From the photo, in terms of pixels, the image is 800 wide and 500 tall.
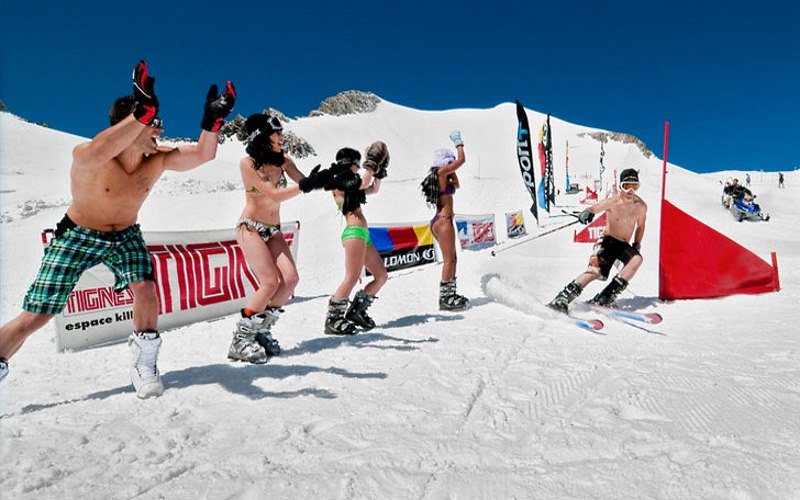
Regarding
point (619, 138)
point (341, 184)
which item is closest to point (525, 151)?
point (341, 184)

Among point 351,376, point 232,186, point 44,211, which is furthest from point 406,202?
point 351,376

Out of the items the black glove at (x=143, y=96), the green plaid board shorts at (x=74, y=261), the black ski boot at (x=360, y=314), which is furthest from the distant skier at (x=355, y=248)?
the black glove at (x=143, y=96)

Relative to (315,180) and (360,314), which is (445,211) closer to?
(360,314)

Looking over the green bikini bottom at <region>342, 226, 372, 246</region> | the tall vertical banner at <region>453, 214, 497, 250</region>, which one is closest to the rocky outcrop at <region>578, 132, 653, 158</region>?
the tall vertical banner at <region>453, 214, 497, 250</region>

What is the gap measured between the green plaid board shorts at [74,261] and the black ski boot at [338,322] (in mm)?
1781

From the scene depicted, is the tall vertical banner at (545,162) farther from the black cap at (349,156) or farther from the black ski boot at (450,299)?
the black cap at (349,156)

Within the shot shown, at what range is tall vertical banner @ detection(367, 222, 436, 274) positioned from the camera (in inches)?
366

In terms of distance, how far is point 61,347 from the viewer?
390 cm

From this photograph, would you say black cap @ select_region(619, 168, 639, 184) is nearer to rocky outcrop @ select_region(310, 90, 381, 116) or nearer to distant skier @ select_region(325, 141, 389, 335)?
distant skier @ select_region(325, 141, 389, 335)

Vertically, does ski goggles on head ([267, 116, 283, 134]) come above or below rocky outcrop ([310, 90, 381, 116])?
below

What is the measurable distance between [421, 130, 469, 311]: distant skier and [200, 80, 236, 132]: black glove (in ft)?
9.78

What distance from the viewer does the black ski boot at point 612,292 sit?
16.1 ft

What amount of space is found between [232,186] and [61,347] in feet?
76.8

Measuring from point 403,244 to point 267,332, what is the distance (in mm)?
6482
